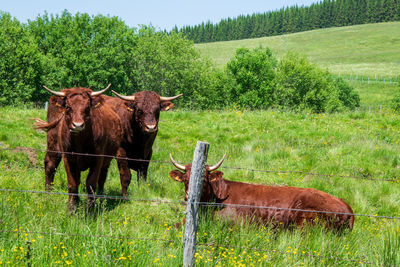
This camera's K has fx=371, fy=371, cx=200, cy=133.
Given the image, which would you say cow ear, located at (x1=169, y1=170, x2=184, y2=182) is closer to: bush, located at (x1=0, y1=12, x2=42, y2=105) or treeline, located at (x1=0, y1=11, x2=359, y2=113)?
treeline, located at (x1=0, y1=11, x2=359, y2=113)

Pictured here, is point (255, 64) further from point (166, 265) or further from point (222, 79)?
point (166, 265)

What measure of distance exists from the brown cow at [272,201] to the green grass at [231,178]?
0.37 meters

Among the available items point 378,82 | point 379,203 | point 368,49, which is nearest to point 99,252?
point 379,203

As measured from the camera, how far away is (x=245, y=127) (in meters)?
14.5

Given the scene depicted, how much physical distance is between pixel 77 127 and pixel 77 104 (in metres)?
0.48

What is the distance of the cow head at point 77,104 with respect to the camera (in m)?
5.77

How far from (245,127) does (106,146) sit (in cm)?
820

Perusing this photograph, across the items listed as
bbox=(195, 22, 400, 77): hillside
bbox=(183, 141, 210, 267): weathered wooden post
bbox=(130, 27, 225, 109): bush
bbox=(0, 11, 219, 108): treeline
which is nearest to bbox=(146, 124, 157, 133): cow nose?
bbox=(183, 141, 210, 267): weathered wooden post

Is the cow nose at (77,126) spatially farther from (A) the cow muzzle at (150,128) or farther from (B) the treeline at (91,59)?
(B) the treeline at (91,59)

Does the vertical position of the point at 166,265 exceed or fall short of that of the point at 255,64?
it falls short

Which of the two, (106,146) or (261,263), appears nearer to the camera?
(261,263)

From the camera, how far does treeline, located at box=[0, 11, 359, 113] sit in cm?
4253

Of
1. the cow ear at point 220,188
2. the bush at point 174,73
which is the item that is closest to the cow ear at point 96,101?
the cow ear at point 220,188

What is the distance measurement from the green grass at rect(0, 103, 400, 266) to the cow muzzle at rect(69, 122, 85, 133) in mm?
1108
